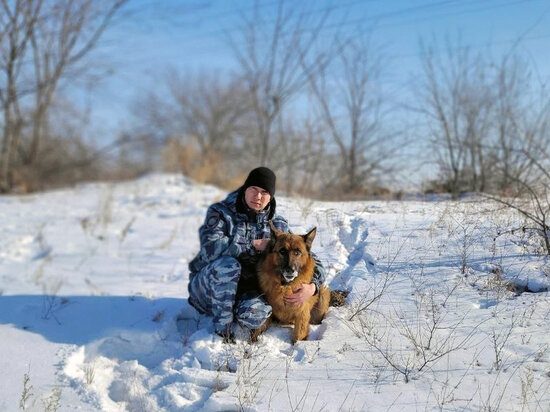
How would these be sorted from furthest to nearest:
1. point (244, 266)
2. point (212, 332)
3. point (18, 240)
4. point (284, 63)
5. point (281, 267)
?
point (284, 63) < point (18, 240) < point (244, 266) < point (212, 332) < point (281, 267)

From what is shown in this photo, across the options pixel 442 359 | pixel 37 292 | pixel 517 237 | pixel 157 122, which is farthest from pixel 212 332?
pixel 157 122

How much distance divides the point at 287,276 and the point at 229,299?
0.65 m

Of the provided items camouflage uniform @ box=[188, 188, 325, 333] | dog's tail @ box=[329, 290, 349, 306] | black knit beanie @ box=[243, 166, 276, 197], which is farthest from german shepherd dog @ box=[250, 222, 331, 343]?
black knit beanie @ box=[243, 166, 276, 197]

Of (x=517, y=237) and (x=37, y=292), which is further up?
(x=517, y=237)

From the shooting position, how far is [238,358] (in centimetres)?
355

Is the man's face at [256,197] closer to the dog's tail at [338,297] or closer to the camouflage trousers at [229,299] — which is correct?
the camouflage trousers at [229,299]

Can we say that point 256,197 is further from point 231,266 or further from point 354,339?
point 354,339

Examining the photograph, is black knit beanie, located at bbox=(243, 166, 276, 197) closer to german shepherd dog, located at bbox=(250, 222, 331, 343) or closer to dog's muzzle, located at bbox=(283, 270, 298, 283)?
german shepherd dog, located at bbox=(250, 222, 331, 343)

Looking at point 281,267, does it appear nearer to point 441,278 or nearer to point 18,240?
point 441,278

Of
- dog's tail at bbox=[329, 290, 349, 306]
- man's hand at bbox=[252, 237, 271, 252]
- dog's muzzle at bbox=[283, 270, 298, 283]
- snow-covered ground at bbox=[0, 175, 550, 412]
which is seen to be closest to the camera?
snow-covered ground at bbox=[0, 175, 550, 412]

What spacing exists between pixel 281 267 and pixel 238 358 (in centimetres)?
82

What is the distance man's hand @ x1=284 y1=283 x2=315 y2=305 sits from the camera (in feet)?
12.4

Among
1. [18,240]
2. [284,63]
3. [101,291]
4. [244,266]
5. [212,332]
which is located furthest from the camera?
[284,63]

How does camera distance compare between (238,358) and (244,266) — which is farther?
(244,266)
